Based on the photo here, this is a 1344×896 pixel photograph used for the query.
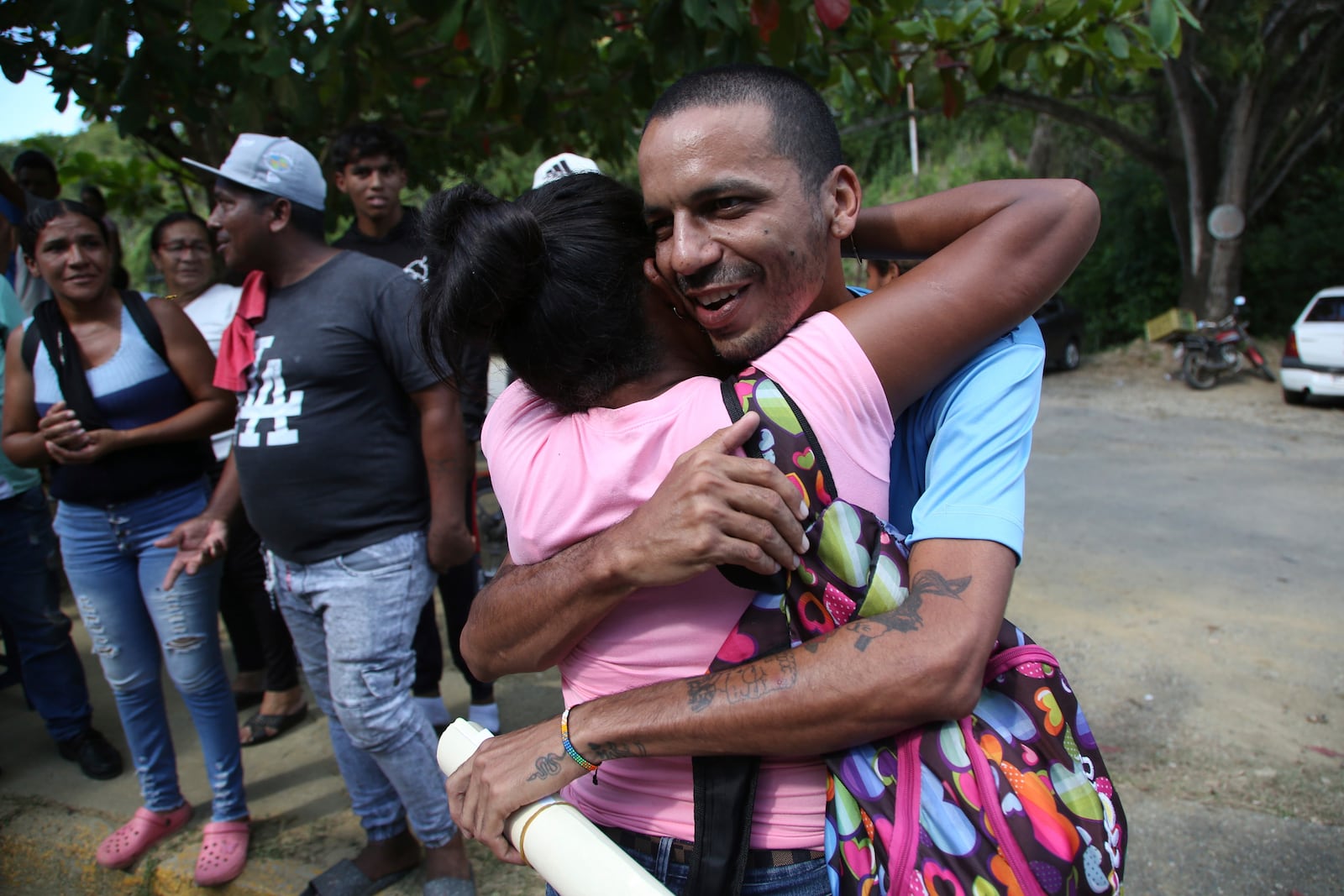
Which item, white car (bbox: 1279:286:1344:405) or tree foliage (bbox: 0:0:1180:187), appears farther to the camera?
white car (bbox: 1279:286:1344:405)

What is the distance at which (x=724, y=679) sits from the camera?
3.76ft

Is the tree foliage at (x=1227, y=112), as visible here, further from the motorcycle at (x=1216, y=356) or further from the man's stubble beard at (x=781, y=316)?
the man's stubble beard at (x=781, y=316)

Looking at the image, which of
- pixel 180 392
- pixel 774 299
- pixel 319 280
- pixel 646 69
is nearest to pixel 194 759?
pixel 180 392

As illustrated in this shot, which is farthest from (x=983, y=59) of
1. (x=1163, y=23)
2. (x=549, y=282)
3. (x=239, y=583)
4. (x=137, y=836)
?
(x=137, y=836)

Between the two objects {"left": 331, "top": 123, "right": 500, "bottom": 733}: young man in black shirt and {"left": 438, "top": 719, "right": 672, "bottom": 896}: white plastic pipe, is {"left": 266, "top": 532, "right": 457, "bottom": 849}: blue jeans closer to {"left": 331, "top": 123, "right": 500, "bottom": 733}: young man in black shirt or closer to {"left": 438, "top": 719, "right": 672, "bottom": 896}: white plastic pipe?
{"left": 331, "top": 123, "right": 500, "bottom": 733}: young man in black shirt

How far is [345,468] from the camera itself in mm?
2670

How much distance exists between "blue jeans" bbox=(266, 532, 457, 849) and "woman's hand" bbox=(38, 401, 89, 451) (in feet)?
2.65

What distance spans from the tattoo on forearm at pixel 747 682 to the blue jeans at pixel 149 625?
248cm

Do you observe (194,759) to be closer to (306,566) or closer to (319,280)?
(306,566)

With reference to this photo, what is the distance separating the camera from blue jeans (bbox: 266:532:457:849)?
2637 mm

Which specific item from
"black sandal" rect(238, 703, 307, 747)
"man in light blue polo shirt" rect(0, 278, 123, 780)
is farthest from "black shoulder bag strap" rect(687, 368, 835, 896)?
"man in light blue polo shirt" rect(0, 278, 123, 780)

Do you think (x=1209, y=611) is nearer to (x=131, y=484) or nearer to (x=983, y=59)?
(x=983, y=59)

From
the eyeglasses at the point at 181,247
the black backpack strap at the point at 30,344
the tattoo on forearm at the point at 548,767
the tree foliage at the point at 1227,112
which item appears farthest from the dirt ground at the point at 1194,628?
the tree foliage at the point at 1227,112

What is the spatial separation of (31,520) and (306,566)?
1.89 metres
